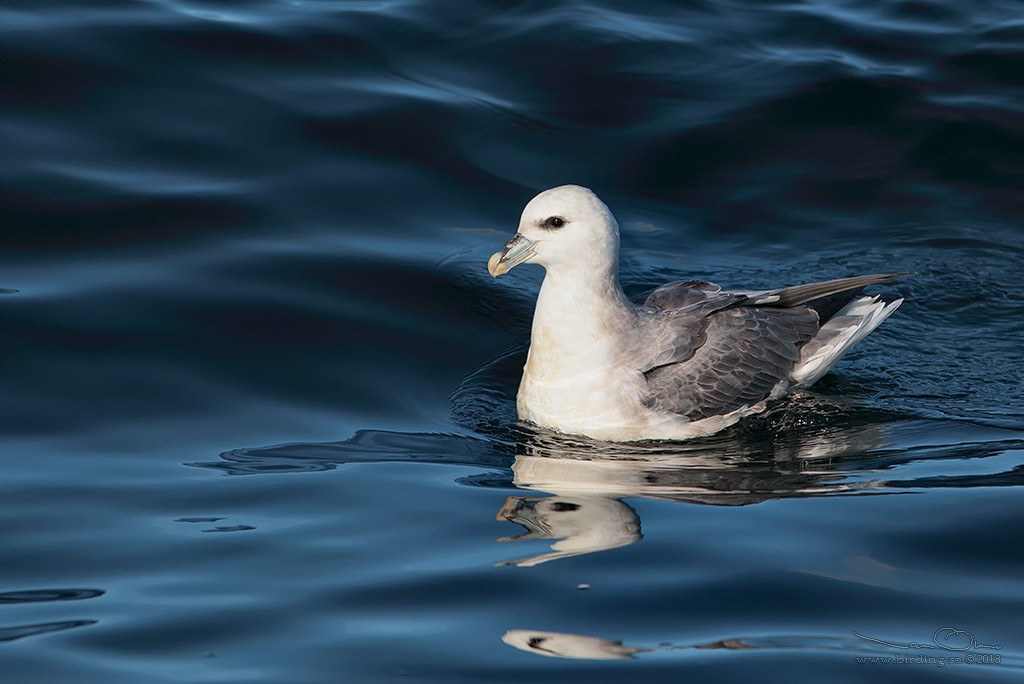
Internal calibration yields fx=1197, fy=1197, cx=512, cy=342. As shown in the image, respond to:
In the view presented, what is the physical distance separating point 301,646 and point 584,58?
7912 mm

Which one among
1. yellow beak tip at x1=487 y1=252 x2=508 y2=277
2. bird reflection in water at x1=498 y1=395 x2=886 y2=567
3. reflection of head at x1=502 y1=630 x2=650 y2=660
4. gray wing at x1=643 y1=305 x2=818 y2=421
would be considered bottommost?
reflection of head at x1=502 y1=630 x2=650 y2=660

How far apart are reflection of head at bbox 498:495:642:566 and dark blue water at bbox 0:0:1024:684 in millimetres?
23

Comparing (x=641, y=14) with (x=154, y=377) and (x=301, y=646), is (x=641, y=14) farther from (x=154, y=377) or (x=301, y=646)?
(x=301, y=646)

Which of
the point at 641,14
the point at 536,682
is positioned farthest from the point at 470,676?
the point at 641,14

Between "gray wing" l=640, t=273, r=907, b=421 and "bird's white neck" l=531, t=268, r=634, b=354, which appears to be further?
"gray wing" l=640, t=273, r=907, b=421

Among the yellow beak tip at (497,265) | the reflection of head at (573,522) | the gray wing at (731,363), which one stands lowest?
the reflection of head at (573,522)

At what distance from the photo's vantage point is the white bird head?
19.8 feet

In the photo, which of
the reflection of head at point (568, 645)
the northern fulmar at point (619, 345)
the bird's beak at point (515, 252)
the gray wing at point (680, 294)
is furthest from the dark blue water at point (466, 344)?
the bird's beak at point (515, 252)

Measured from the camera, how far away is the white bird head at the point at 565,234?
6023mm

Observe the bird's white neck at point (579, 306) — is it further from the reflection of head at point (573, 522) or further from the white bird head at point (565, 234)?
the reflection of head at point (573, 522)

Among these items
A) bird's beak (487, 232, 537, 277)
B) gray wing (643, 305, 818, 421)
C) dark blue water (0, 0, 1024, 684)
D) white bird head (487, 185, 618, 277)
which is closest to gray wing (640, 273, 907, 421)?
gray wing (643, 305, 818, 421)

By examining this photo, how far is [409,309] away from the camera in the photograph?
763 cm

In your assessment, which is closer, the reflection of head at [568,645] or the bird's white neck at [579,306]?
the reflection of head at [568,645]

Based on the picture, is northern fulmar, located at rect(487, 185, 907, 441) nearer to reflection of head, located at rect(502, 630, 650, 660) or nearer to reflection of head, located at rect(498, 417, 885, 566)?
reflection of head, located at rect(498, 417, 885, 566)
